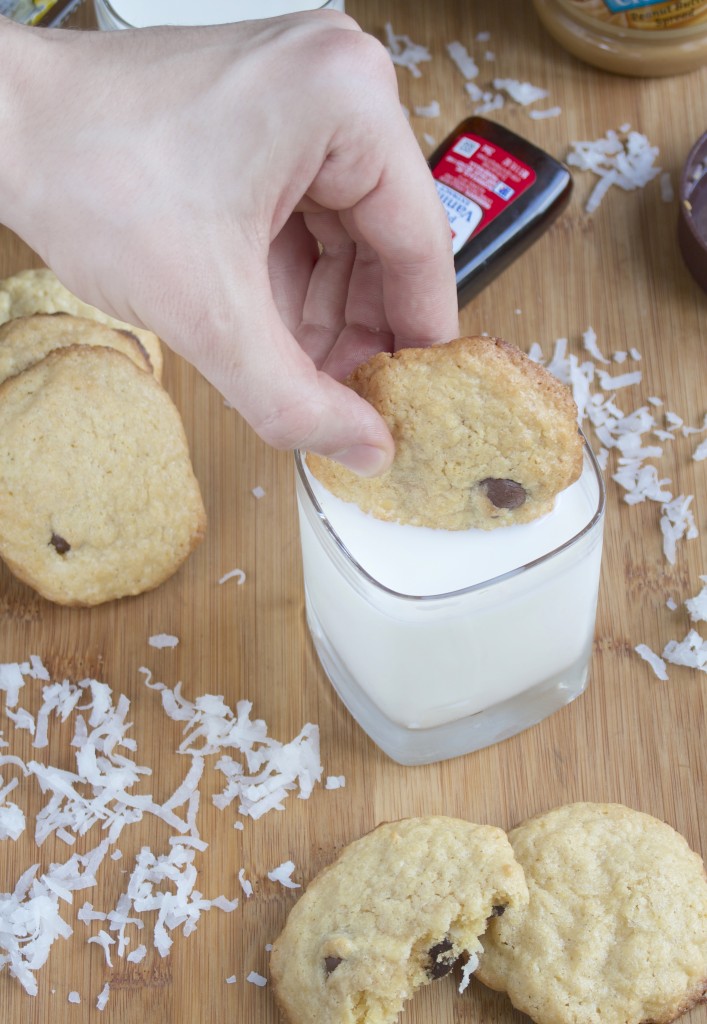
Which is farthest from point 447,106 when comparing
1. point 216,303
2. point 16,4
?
point 216,303

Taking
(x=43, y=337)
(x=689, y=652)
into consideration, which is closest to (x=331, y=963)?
(x=689, y=652)

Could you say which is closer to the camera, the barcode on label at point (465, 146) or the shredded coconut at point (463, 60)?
the barcode on label at point (465, 146)

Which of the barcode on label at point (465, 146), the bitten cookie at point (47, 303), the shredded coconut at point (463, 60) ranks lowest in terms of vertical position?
the bitten cookie at point (47, 303)

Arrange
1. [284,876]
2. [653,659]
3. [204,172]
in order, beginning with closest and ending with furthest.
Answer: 1. [204,172]
2. [284,876]
3. [653,659]

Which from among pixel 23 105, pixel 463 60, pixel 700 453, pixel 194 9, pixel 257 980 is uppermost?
pixel 23 105

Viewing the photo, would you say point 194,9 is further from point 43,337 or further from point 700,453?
point 700,453

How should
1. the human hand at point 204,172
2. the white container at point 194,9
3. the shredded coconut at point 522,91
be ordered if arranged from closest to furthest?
the human hand at point 204,172 → the white container at point 194,9 → the shredded coconut at point 522,91

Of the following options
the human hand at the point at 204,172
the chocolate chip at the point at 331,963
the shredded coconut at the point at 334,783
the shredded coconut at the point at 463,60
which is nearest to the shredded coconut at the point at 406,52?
the shredded coconut at the point at 463,60

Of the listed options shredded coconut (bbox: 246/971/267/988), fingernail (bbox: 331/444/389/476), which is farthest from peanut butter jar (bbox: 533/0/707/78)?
shredded coconut (bbox: 246/971/267/988)

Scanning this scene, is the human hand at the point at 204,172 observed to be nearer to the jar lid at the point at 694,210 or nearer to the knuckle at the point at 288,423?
the knuckle at the point at 288,423
